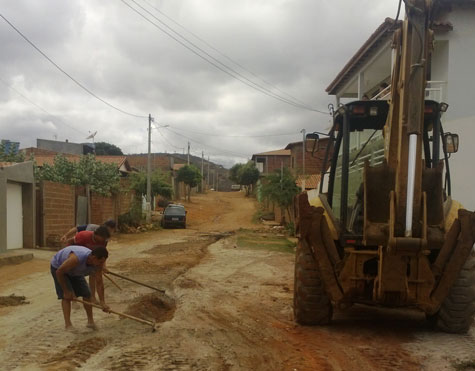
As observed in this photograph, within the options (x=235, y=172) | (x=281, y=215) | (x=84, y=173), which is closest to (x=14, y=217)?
(x=84, y=173)

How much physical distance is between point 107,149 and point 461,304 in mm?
77886

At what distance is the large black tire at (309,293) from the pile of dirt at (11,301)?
184 inches

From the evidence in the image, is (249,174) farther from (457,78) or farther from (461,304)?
(461,304)

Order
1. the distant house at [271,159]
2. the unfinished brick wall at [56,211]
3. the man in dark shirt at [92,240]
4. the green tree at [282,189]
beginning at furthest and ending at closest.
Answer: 1. the distant house at [271,159]
2. the green tree at [282,189]
3. the unfinished brick wall at [56,211]
4. the man in dark shirt at [92,240]

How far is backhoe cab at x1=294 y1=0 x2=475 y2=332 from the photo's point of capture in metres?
4.96

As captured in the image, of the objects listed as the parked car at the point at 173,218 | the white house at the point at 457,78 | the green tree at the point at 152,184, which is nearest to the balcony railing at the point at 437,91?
the white house at the point at 457,78

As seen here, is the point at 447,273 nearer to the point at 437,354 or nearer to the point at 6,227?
the point at 437,354

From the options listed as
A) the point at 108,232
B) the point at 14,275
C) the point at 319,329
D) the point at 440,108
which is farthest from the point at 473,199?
the point at 14,275

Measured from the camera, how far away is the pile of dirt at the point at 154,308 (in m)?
7.06

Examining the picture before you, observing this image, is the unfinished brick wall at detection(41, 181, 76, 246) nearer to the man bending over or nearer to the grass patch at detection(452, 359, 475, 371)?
the man bending over

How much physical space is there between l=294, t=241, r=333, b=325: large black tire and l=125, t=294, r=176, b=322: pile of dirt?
196 cm

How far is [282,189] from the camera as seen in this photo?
28.3 m

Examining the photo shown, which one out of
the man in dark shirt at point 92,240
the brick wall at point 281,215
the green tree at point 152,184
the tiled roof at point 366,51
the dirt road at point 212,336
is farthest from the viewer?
the green tree at point 152,184

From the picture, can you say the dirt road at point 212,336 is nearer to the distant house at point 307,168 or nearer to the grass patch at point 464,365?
the grass patch at point 464,365
